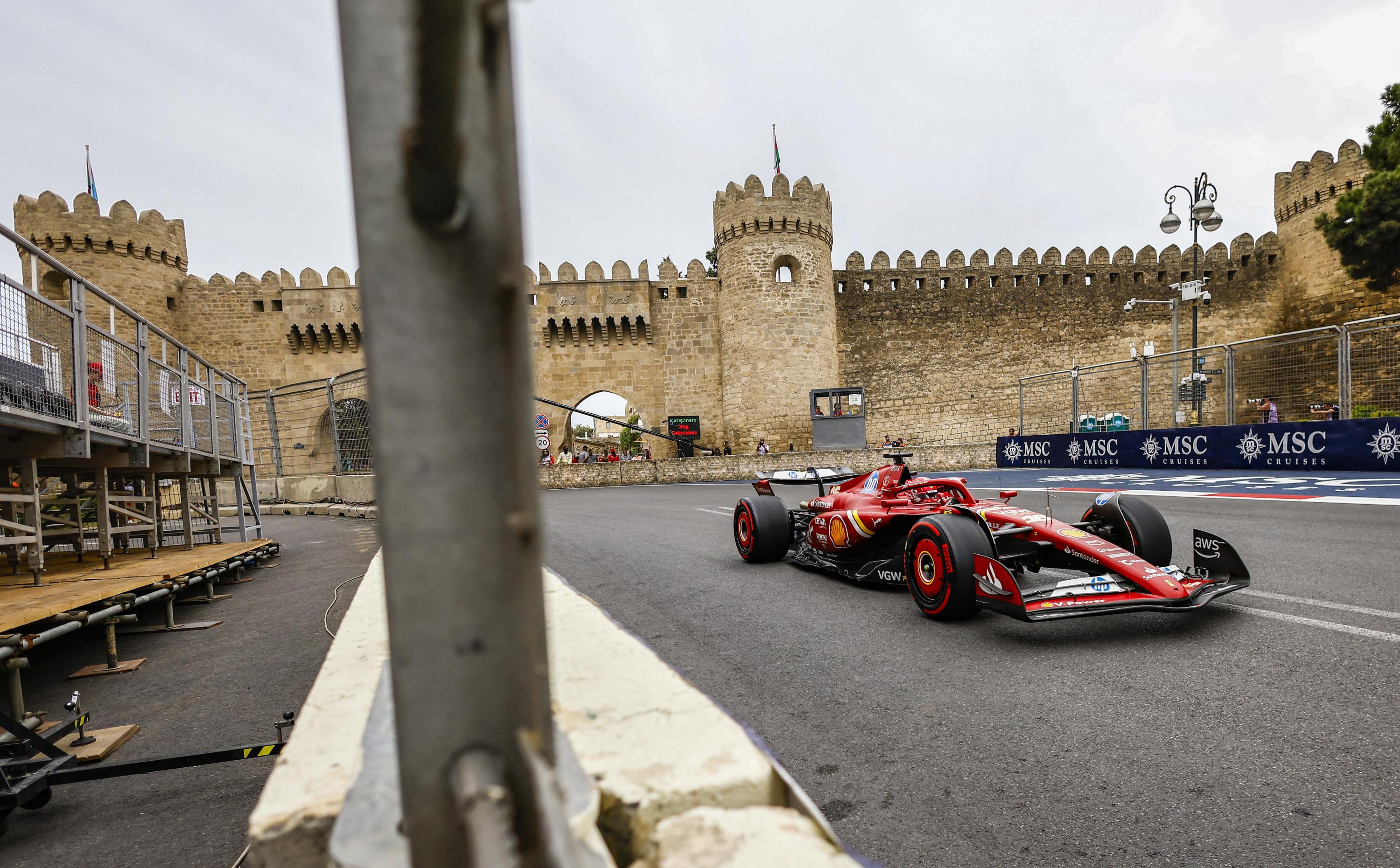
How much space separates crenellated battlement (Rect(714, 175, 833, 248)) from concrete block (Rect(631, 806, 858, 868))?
87.1 feet

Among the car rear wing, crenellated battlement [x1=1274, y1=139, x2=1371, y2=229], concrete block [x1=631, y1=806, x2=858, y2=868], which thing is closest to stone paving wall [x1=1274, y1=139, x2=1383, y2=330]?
crenellated battlement [x1=1274, y1=139, x2=1371, y2=229]

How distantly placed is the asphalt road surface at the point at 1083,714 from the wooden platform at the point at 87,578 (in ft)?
9.20

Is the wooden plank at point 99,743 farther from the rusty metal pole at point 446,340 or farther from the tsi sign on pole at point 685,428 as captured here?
the tsi sign on pole at point 685,428

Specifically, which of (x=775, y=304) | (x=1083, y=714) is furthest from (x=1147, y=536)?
(x=775, y=304)

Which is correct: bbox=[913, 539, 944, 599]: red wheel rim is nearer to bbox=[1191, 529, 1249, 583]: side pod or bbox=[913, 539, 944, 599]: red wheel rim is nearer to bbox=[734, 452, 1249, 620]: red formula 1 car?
bbox=[734, 452, 1249, 620]: red formula 1 car

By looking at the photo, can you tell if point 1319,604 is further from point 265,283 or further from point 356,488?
point 265,283

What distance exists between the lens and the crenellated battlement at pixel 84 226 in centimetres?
2427

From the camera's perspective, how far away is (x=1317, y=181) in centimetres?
2691

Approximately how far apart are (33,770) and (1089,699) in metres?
3.63

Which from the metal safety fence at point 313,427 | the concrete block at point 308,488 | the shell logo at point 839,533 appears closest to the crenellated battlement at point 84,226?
the metal safety fence at point 313,427

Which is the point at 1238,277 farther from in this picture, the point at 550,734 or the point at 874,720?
the point at 550,734

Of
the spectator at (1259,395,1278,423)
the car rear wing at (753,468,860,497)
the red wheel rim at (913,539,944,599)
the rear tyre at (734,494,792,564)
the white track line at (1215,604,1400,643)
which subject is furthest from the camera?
the spectator at (1259,395,1278,423)

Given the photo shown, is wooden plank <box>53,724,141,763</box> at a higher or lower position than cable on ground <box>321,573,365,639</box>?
higher

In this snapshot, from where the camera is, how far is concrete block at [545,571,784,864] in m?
0.96
